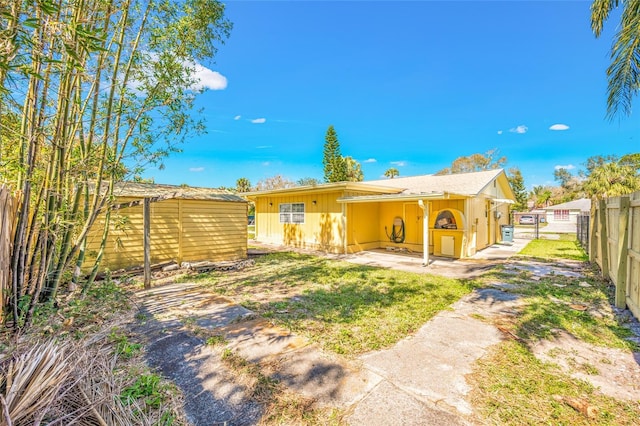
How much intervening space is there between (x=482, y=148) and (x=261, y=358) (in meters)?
39.6

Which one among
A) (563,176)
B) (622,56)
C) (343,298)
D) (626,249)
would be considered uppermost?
(563,176)

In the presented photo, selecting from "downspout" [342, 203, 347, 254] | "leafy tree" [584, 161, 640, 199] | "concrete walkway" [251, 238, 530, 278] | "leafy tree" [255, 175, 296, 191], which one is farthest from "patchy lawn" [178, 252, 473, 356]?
"leafy tree" [255, 175, 296, 191]

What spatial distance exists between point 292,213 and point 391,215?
14.7 ft

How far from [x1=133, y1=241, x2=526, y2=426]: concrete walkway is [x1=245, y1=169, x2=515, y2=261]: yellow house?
5.10 m

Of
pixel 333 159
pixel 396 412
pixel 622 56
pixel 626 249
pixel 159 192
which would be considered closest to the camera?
pixel 396 412

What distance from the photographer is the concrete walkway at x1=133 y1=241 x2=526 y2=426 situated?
2.07 meters

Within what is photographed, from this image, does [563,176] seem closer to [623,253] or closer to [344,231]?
[344,231]

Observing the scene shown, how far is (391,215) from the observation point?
11.3 metres

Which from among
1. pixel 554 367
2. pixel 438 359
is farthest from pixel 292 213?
pixel 554 367

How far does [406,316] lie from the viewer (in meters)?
4.04

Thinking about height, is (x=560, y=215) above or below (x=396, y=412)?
above

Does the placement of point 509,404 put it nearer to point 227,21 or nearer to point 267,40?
point 227,21

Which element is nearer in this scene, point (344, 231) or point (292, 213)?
point (344, 231)

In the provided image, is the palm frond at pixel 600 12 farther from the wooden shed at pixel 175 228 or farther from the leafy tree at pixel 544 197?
the leafy tree at pixel 544 197
